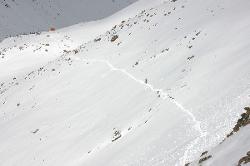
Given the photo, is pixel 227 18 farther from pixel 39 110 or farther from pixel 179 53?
pixel 39 110

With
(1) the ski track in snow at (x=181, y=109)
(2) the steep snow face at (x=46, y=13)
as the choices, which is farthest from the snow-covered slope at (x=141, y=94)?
(2) the steep snow face at (x=46, y=13)

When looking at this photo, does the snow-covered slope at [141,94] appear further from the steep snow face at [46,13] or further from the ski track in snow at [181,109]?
the steep snow face at [46,13]

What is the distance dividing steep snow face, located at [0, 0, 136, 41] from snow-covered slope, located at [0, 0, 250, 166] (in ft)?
68.4

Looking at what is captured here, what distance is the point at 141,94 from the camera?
2041 centimetres

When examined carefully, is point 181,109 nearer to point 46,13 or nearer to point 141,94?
point 141,94

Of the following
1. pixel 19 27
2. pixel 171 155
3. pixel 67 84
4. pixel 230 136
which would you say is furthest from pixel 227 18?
pixel 19 27

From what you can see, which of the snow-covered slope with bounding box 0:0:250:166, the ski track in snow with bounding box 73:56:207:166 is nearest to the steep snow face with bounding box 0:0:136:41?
the snow-covered slope with bounding box 0:0:250:166

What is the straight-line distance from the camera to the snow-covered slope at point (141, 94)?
1421cm

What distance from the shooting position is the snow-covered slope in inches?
559

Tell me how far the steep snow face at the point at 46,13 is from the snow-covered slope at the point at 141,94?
20851 millimetres

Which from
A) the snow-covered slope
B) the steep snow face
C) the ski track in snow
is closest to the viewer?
the ski track in snow

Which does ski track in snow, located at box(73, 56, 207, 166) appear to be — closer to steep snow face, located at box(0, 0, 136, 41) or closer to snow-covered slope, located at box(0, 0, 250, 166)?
snow-covered slope, located at box(0, 0, 250, 166)

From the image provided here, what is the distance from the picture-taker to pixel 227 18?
23266mm

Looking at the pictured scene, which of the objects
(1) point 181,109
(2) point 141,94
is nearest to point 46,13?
(2) point 141,94
